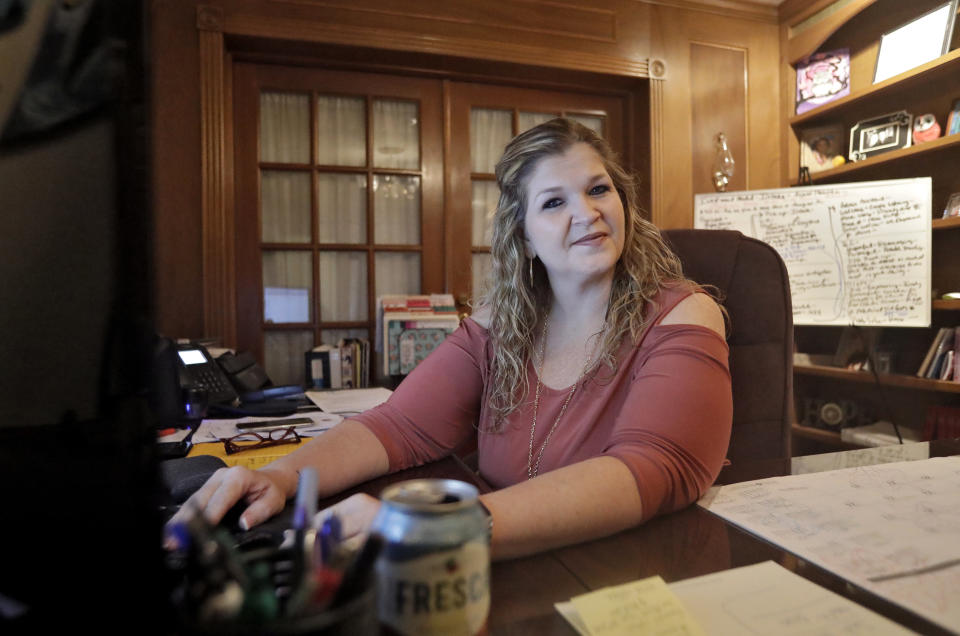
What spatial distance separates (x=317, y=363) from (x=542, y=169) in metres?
1.65

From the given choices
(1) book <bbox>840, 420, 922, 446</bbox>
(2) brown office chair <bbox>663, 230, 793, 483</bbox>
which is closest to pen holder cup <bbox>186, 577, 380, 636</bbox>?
(2) brown office chair <bbox>663, 230, 793, 483</bbox>

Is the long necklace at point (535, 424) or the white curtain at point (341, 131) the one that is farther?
the white curtain at point (341, 131)

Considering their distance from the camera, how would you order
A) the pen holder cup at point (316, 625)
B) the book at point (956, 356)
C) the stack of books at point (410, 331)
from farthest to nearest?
the stack of books at point (410, 331), the book at point (956, 356), the pen holder cup at point (316, 625)

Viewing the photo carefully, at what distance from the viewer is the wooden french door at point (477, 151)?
3.11 metres

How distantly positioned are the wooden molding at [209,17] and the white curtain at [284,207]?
0.65 meters

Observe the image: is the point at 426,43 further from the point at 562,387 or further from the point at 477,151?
the point at 562,387

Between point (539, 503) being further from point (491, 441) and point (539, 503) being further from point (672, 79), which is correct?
point (672, 79)

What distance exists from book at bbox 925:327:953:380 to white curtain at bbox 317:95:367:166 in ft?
9.01

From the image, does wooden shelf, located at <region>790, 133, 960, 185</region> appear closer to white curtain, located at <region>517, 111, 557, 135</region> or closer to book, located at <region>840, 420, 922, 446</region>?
book, located at <region>840, 420, 922, 446</region>

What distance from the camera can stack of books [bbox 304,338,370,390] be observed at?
261 centimetres

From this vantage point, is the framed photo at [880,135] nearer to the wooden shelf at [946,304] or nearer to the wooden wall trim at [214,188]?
the wooden shelf at [946,304]

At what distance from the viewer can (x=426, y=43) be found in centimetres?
281

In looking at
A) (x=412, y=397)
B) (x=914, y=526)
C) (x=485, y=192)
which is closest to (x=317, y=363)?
(x=485, y=192)

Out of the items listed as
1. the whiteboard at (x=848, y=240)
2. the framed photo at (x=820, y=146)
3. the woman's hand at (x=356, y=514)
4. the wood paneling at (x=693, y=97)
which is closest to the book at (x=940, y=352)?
the whiteboard at (x=848, y=240)
